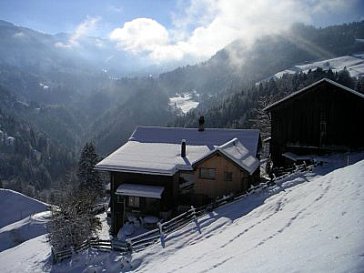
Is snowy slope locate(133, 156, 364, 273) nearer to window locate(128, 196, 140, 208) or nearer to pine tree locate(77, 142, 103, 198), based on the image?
window locate(128, 196, 140, 208)

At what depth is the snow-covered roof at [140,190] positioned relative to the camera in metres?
26.7

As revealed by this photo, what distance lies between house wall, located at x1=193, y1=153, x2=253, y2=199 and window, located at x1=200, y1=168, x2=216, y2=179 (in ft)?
0.76

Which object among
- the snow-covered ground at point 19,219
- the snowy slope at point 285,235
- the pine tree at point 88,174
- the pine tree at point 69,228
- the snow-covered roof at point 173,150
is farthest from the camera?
the pine tree at point 88,174

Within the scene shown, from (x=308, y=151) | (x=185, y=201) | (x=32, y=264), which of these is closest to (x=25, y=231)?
(x=32, y=264)

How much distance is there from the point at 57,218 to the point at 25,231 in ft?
68.1

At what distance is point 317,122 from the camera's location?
30.0 m

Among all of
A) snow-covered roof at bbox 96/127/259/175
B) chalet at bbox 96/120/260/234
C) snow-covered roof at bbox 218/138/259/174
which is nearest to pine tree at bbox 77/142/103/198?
snow-covered roof at bbox 96/127/259/175

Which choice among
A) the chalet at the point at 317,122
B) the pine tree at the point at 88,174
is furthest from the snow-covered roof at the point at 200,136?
the pine tree at the point at 88,174

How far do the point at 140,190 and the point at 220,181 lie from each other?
6.10 meters

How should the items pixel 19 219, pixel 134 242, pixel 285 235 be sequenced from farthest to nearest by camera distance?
1. pixel 19 219
2. pixel 134 242
3. pixel 285 235

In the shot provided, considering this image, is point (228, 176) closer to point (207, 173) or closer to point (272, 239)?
point (207, 173)

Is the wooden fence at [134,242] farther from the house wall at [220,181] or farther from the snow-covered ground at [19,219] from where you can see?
the snow-covered ground at [19,219]

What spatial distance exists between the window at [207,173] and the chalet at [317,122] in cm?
703

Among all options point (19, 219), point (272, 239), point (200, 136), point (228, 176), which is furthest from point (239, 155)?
point (19, 219)
